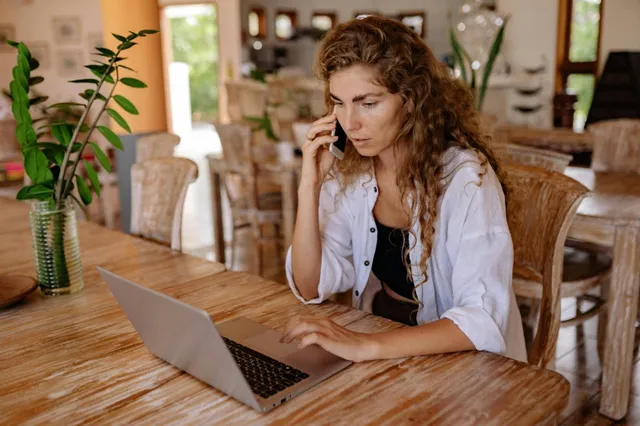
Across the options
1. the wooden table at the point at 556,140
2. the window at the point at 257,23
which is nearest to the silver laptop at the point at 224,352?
the wooden table at the point at 556,140

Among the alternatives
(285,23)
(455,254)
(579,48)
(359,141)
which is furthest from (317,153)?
(285,23)

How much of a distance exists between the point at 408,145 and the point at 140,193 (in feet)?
3.80

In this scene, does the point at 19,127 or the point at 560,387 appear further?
the point at 19,127

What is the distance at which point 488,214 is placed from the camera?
138 centimetres

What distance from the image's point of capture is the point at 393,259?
65.4 inches

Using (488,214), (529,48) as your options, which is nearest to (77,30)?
(529,48)

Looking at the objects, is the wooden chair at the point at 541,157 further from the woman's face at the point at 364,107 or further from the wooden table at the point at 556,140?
the wooden table at the point at 556,140

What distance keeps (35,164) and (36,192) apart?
0.22 feet

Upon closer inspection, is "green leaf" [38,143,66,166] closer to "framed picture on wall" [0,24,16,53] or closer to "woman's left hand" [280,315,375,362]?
"woman's left hand" [280,315,375,362]

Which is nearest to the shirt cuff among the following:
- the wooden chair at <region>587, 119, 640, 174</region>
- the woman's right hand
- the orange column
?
the woman's right hand

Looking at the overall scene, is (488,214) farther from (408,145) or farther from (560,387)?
(560,387)

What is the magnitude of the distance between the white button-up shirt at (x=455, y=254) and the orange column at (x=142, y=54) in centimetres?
283

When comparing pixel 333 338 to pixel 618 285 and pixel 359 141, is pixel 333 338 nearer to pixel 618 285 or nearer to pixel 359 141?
pixel 359 141

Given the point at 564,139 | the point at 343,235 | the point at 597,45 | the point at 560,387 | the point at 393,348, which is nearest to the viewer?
the point at 560,387
